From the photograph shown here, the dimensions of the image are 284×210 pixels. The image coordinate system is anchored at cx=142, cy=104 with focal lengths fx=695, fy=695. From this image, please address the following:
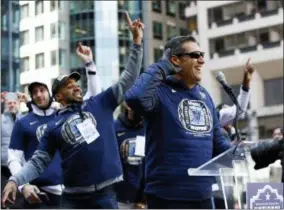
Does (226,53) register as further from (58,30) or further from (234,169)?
(234,169)

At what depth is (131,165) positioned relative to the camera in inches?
250

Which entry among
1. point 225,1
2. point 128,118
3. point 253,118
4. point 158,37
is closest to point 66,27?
point 158,37

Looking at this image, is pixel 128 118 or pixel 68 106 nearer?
pixel 68 106

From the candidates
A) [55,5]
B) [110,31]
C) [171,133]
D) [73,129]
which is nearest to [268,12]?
[110,31]

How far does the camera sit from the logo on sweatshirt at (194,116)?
3.88 metres

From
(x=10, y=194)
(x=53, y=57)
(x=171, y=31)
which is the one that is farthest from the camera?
(x=171, y=31)

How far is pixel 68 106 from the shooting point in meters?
4.84

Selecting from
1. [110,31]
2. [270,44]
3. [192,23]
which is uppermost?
[192,23]

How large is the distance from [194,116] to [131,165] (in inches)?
98.4

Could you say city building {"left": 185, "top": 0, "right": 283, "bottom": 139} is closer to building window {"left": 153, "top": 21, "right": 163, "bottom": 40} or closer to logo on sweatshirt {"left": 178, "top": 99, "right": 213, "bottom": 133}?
building window {"left": 153, "top": 21, "right": 163, "bottom": 40}

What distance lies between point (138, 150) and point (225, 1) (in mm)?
37658

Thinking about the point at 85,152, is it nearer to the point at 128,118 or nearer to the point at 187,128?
the point at 187,128

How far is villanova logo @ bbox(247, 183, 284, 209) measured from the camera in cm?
402

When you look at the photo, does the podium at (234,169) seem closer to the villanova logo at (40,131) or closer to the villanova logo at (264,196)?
the villanova logo at (264,196)
